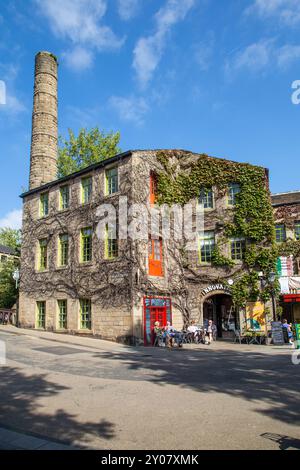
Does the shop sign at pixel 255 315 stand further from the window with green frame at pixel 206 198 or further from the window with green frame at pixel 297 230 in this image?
the window with green frame at pixel 206 198

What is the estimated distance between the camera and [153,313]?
19.9m

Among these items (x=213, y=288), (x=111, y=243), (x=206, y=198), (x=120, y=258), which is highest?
(x=206, y=198)

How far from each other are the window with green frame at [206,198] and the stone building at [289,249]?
4.32m

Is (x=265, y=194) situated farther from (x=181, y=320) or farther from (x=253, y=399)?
(x=253, y=399)

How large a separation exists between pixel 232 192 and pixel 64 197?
33.5 feet

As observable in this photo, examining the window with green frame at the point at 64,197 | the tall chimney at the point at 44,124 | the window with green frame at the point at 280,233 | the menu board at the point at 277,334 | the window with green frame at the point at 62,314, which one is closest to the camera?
the menu board at the point at 277,334

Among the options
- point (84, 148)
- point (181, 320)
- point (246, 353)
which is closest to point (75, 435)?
point (246, 353)

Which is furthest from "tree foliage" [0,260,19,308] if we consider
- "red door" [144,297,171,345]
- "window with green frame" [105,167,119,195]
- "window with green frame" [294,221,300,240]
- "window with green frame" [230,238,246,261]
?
"window with green frame" [294,221,300,240]

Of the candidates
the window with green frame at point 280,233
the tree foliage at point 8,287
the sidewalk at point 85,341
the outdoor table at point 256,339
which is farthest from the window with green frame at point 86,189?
the window with green frame at point 280,233

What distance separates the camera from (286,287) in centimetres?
2191

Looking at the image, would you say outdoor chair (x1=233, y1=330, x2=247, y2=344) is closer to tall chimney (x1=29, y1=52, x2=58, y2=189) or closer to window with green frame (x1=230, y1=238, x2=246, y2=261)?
window with green frame (x1=230, y1=238, x2=246, y2=261)

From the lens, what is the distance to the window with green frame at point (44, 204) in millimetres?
24828

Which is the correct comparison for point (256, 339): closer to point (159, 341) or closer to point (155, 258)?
point (159, 341)

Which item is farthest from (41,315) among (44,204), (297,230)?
(297,230)
